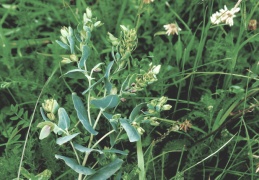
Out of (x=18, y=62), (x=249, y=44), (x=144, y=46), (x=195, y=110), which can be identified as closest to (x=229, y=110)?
(x=195, y=110)

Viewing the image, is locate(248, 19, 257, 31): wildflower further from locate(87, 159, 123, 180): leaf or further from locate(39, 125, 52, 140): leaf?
locate(39, 125, 52, 140): leaf

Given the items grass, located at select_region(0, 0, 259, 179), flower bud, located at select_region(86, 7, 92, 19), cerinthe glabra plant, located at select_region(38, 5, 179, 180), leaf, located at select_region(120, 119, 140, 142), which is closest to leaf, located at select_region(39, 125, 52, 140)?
cerinthe glabra plant, located at select_region(38, 5, 179, 180)

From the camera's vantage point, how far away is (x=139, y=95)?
196cm

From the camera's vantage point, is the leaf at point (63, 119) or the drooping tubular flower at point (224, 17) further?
the drooping tubular flower at point (224, 17)

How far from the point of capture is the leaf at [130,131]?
1.32 meters

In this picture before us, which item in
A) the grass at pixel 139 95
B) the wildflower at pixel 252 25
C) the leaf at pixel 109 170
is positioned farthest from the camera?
the wildflower at pixel 252 25

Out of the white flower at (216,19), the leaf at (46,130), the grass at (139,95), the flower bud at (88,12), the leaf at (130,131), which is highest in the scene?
the flower bud at (88,12)

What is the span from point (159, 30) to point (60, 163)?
0.87 metres

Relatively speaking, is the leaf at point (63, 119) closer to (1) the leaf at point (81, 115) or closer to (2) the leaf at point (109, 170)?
(1) the leaf at point (81, 115)

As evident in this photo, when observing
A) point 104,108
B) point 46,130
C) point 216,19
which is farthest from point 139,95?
point 46,130

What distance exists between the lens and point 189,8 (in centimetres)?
225

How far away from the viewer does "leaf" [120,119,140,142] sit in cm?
132

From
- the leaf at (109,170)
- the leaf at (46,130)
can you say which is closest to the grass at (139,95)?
the leaf at (109,170)

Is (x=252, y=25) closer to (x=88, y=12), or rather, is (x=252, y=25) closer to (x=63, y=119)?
(x=88, y=12)
